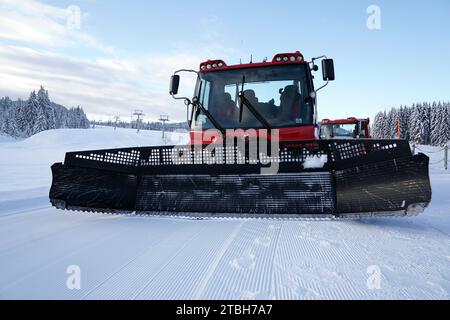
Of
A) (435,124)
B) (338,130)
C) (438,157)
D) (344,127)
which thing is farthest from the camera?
(435,124)

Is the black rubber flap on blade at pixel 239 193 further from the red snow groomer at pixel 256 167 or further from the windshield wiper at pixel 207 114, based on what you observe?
the windshield wiper at pixel 207 114

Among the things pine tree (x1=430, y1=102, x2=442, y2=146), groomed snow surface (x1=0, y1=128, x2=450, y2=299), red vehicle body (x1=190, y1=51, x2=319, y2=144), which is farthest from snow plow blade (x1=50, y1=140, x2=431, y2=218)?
pine tree (x1=430, y1=102, x2=442, y2=146)

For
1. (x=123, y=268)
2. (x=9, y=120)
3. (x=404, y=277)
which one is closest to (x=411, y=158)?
(x=404, y=277)

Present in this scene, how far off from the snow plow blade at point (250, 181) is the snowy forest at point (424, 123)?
206 feet

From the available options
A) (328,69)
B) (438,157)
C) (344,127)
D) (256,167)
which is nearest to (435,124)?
(438,157)

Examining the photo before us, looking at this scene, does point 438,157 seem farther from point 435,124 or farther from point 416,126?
point 416,126

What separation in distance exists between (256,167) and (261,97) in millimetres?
1448

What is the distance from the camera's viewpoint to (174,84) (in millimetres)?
5191

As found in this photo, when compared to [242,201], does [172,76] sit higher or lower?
higher

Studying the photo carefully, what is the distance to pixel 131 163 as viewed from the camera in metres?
4.26

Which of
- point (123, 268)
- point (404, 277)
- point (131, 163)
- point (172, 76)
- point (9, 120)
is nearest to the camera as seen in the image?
point (404, 277)

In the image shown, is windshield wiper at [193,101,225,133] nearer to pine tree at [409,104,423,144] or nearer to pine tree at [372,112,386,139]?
pine tree at [409,104,423,144]
